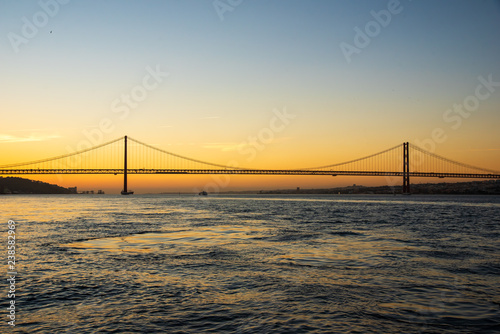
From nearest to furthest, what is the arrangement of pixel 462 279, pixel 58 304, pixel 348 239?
pixel 58 304 → pixel 462 279 → pixel 348 239

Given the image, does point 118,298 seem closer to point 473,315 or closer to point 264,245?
point 473,315

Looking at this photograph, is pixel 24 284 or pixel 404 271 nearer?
pixel 24 284

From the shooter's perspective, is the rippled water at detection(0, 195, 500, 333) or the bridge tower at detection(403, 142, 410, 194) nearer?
the rippled water at detection(0, 195, 500, 333)

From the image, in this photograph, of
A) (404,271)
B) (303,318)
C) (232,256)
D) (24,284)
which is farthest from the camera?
(232,256)

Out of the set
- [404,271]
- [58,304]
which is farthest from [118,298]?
[404,271]

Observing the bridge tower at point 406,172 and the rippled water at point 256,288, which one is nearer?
the rippled water at point 256,288

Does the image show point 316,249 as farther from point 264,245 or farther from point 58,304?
point 58,304

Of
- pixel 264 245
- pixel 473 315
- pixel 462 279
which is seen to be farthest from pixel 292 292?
pixel 264 245

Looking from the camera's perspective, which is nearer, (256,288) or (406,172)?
(256,288)

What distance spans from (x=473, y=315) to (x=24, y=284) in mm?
8347

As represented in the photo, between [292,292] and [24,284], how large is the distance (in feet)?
17.8

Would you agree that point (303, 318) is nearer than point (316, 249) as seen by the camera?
Yes

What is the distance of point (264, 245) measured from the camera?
581 inches

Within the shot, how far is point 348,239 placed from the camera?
16.6 m
